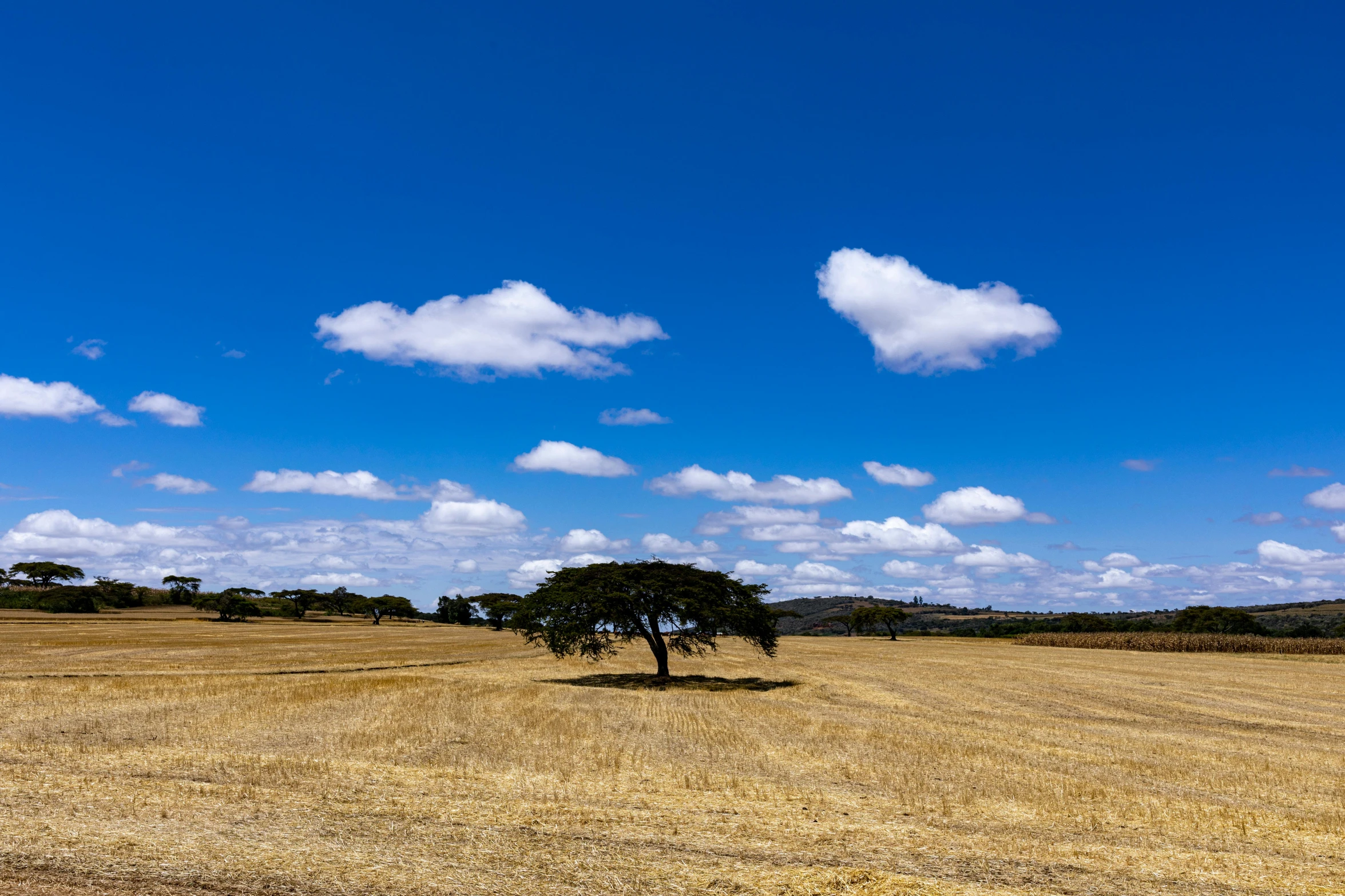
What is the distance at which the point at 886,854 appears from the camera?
16.1 m

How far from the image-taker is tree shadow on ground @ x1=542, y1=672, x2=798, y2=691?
5172 cm

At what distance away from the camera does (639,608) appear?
52156 mm

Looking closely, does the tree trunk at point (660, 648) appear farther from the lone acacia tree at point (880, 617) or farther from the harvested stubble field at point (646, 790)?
the lone acacia tree at point (880, 617)

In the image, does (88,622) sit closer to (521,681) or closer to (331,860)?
(521,681)

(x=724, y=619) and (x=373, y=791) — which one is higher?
(x=724, y=619)

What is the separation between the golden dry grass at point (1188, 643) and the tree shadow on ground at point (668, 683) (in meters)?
86.4

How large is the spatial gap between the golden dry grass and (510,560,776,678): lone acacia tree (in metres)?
90.2

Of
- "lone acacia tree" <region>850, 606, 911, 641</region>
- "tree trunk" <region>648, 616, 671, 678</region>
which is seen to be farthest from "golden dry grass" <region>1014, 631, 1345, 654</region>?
"tree trunk" <region>648, 616, 671, 678</region>

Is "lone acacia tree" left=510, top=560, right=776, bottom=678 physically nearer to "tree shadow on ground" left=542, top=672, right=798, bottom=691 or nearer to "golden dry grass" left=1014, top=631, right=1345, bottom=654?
"tree shadow on ground" left=542, top=672, right=798, bottom=691

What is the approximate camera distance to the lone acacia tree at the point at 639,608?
168 feet

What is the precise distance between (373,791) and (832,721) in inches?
853

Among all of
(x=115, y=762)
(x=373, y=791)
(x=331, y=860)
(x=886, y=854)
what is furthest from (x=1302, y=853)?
(x=115, y=762)

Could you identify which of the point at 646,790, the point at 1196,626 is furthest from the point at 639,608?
the point at 1196,626

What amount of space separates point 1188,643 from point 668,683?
9651cm
